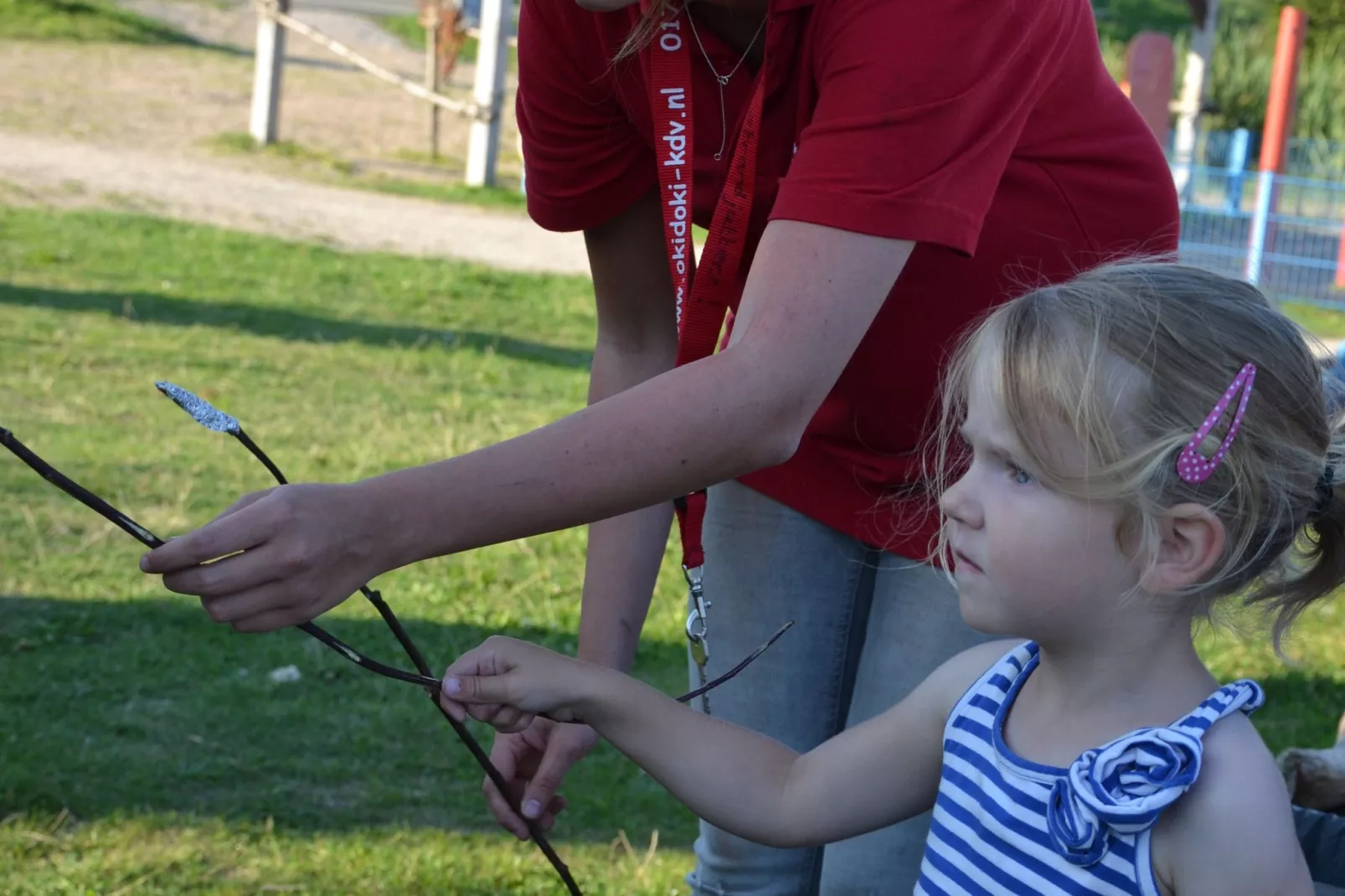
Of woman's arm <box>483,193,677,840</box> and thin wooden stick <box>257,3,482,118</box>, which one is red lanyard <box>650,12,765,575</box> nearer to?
woman's arm <box>483,193,677,840</box>

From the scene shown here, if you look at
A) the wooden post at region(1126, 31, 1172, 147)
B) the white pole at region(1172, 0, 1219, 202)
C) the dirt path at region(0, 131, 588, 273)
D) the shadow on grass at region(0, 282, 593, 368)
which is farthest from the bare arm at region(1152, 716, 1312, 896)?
the white pole at region(1172, 0, 1219, 202)

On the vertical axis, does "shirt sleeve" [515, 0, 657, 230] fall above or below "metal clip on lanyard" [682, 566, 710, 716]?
above

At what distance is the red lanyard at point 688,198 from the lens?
69.2 inches

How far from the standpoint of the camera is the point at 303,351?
23.6 feet

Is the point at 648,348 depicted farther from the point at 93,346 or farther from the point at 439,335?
the point at 439,335

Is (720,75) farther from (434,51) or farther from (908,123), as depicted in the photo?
(434,51)

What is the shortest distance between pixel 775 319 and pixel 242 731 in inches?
102

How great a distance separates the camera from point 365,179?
12719 millimetres

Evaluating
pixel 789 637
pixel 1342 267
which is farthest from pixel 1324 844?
pixel 1342 267

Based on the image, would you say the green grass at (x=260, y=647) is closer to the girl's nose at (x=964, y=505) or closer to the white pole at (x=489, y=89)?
the girl's nose at (x=964, y=505)

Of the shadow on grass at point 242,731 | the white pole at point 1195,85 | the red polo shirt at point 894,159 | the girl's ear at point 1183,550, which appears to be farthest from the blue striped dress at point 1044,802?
the white pole at point 1195,85

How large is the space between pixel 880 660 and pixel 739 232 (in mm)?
623

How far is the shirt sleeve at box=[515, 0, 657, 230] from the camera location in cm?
195

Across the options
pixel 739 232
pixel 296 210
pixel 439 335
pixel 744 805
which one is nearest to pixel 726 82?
pixel 739 232
